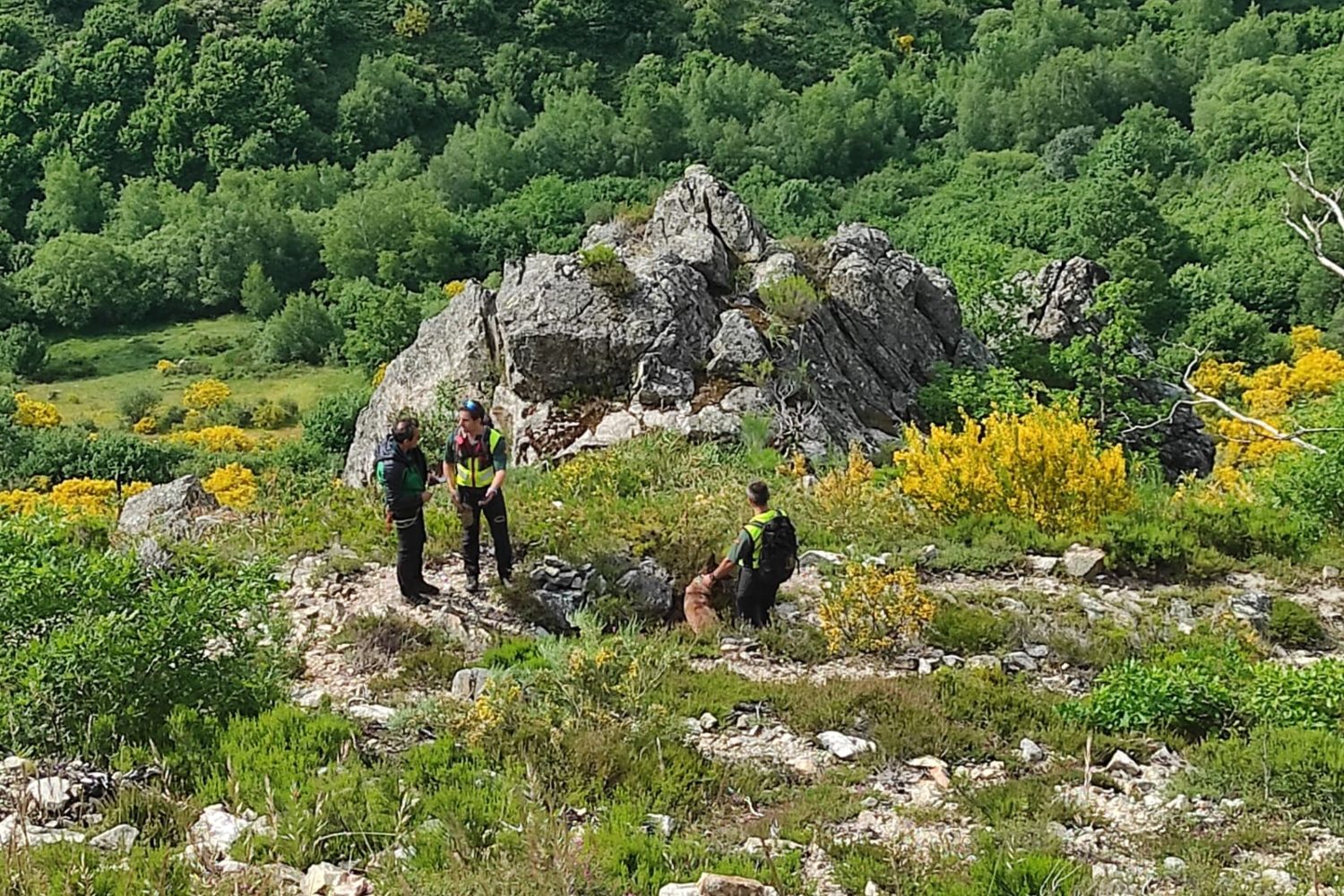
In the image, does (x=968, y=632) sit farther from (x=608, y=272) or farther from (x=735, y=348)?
(x=608, y=272)

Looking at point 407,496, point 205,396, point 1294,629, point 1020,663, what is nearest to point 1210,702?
point 1020,663

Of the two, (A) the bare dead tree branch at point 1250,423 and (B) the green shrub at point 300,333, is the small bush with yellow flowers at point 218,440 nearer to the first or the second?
(B) the green shrub at point 300,333

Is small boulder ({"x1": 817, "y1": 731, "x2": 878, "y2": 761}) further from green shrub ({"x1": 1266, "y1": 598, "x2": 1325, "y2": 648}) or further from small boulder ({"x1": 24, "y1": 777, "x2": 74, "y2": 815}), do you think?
green shrub ({"x1": 1266, "y1": 598, "x2": 1325, "y2": 648})

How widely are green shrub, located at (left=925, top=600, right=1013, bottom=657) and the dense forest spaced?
42.3 meters

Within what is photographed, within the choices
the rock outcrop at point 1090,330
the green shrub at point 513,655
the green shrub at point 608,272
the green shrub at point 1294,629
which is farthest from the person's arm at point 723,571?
the rock outcrop at point 1090,330

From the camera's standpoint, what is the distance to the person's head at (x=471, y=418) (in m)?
8.41

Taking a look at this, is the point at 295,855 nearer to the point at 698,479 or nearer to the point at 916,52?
the point at 698,479

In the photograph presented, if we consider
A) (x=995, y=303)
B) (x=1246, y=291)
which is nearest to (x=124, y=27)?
(x=1246, y=291)

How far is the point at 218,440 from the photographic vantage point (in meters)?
40.0

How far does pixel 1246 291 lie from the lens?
4922 centimetres


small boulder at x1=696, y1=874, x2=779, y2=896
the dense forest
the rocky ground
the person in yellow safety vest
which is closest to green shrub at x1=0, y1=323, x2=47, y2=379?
the dense forest

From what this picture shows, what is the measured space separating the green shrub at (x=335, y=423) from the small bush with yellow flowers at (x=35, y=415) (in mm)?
10238

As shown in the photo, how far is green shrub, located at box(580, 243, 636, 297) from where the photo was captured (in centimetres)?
1586

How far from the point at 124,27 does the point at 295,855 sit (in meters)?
95.8
